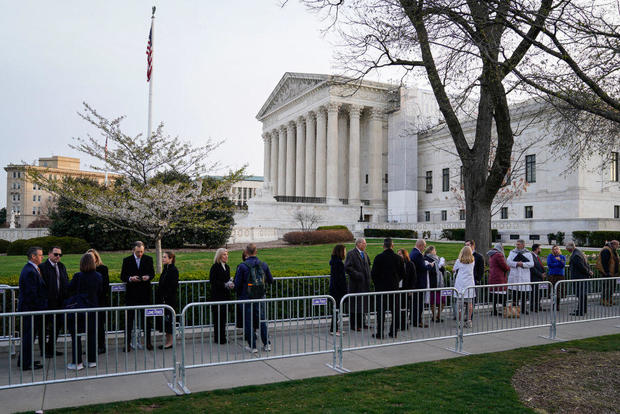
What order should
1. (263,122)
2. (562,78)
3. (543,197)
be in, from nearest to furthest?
(562,78)
(543,197)
(263,122)

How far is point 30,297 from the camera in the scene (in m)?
7.16

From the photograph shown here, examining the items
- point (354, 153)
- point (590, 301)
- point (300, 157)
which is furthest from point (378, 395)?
point (300, 157)

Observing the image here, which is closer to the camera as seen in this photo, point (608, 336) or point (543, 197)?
point (608, 336)

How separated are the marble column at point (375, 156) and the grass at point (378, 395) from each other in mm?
51728

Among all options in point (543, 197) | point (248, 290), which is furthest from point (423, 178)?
point (248, 290)

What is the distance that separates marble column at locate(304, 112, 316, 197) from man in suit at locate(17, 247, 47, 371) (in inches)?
2099

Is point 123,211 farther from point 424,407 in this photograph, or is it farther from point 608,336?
point 608,336

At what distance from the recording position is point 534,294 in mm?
10312

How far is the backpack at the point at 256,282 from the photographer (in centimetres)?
840

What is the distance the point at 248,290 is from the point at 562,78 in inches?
363

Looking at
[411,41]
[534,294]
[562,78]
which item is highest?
[411,41]

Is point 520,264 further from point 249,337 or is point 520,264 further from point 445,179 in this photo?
point 445,179

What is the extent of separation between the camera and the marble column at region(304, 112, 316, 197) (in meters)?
60.6

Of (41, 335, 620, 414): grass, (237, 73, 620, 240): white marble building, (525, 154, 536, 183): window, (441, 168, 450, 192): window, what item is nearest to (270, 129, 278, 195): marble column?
(237, 73, 620, 240): white marble building
